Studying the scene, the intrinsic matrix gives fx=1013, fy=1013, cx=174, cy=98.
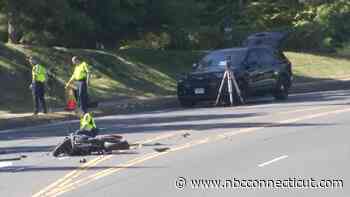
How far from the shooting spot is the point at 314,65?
4381 cm

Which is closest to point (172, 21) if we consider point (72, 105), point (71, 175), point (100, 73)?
point (100, 73)

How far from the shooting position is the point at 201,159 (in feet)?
53.0

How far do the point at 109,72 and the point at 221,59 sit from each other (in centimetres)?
702

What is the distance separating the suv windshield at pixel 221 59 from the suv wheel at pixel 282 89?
140 cm

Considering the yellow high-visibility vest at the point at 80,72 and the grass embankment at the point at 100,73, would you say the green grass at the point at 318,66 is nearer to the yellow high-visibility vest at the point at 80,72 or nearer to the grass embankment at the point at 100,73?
the grass embankment at the point at 100,73

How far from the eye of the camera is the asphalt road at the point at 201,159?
43.1 ft

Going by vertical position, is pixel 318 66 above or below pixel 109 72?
below

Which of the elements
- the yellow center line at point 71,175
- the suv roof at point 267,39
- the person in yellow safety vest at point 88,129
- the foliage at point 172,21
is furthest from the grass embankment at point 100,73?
the yellow center line at point 71,175

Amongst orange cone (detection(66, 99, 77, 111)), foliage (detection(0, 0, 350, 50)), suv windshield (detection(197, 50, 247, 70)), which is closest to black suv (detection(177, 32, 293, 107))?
suv windshield (detection(197, 50, 247, 70))

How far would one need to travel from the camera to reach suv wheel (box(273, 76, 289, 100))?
31156mm

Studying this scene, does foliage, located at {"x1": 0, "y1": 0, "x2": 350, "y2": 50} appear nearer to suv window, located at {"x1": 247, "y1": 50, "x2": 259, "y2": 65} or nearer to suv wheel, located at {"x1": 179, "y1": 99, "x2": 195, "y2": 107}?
suv wheel, located at {"x1": 179, "y1": 99, "x2": 195, "y2": 107}

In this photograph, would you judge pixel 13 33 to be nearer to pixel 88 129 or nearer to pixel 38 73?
pixel 38 73

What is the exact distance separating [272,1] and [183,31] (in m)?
10.2

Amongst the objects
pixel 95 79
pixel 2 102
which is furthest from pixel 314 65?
pixel 2 102
